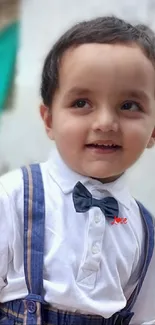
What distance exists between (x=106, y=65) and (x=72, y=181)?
0.17 m

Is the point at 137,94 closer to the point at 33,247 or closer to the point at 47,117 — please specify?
the point at 47,117

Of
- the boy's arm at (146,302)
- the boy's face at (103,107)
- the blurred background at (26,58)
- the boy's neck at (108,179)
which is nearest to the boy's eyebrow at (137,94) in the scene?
the boy's face at (103,107)

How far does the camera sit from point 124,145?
76cm

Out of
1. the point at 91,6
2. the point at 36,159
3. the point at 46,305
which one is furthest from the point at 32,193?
the point at 91,6

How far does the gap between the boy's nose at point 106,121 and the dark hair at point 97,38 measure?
9 centimetres

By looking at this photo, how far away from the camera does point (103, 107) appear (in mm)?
742

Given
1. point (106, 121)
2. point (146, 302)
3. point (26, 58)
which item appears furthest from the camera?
point (26, 58)

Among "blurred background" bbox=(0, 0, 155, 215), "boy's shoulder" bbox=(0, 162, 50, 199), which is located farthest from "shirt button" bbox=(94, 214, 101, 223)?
"blurred background" bbox=(0, 0, 155, 215)

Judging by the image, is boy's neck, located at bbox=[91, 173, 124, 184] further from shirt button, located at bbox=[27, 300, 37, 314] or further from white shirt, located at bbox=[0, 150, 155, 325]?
shirt button, located at bbox=[27, 300, 37, 314]

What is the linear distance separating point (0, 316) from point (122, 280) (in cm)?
18

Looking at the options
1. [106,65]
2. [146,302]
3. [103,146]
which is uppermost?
[106,65]

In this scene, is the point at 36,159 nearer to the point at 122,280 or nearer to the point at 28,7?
the point at 28,7

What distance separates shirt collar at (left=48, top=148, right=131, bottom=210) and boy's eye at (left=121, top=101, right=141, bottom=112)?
0.36ft

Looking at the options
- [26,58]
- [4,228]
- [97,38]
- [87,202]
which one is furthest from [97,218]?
[26,58]
